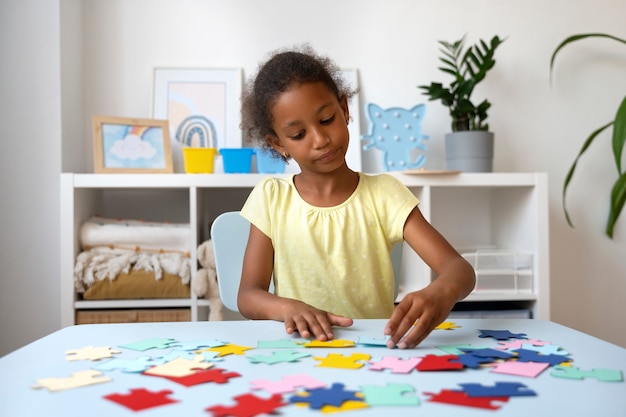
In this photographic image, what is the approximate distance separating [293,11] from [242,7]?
0.19 m

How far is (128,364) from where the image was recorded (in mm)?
749

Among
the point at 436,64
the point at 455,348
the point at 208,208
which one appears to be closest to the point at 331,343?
the point at 455,348

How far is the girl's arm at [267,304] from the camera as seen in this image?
92 cm

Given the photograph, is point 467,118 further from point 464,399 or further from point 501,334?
point 464,399

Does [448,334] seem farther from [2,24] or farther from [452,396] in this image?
[2,24]

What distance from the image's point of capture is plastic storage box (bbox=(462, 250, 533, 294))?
2.18m

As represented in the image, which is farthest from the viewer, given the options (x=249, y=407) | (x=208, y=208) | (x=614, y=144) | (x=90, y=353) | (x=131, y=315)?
(x=208, y=208)

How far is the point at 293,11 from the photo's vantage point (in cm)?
250

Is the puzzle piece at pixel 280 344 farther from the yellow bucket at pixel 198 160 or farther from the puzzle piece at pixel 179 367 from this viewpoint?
the yellow bucket at pixel 198 160

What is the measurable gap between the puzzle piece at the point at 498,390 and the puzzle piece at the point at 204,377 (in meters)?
0.24

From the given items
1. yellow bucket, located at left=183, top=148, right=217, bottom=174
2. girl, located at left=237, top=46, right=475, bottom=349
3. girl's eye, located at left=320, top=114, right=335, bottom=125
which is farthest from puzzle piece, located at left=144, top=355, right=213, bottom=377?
yellow bucket, located at left=183, top=148, right=217, bottom=174

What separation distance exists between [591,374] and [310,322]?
0.38 metres

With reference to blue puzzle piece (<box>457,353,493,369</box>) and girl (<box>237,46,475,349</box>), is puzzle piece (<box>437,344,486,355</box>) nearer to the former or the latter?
blue puzzle piece (<box>457,353,493,369</box>)

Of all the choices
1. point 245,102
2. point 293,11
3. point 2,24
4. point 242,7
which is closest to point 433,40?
point 293,11
